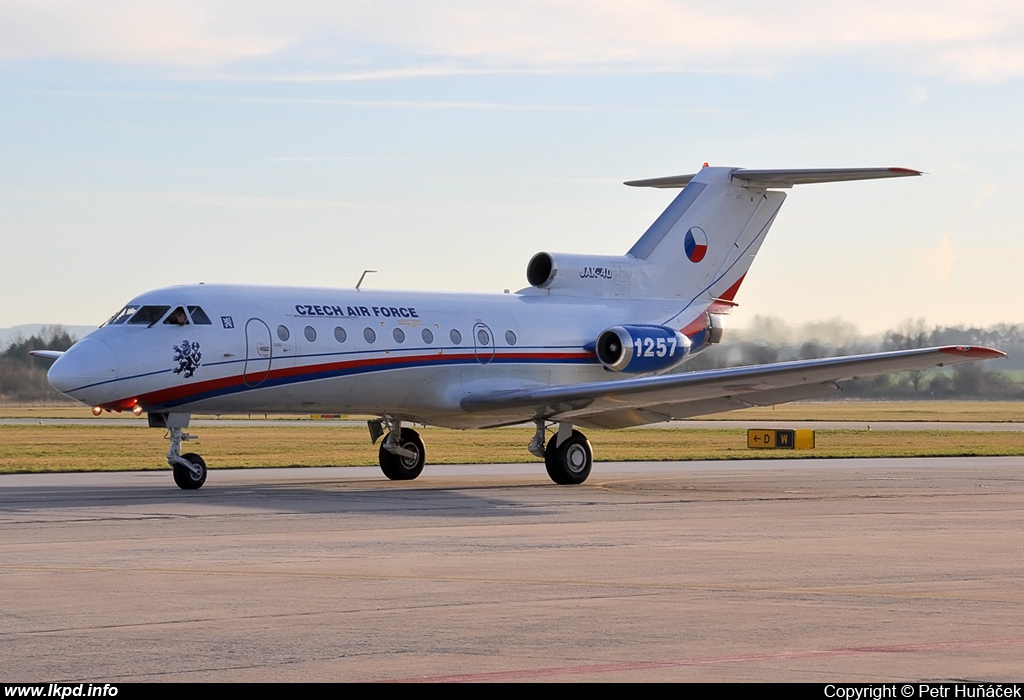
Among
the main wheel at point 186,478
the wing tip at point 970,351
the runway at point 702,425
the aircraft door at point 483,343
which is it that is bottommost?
the main wheel at point 186,478

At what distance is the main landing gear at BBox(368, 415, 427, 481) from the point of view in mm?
28750

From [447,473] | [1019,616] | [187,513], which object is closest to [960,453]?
[447,473]

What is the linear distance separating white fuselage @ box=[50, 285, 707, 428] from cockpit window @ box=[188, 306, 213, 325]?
3cm

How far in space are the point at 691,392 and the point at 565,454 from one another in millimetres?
2961

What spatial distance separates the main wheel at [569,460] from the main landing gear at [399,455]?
111 inches

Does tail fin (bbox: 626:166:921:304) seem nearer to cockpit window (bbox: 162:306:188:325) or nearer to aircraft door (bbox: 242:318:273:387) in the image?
aircraft door (bbox: 242:318:273:387)

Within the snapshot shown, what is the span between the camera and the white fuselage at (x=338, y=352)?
24.1 m

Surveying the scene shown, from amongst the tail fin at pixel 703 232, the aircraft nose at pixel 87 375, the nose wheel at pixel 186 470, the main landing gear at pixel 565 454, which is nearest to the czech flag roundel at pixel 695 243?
the tail fin at pixel 703 232

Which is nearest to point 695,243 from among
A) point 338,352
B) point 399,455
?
point 399,455

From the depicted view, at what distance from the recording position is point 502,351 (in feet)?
94.0

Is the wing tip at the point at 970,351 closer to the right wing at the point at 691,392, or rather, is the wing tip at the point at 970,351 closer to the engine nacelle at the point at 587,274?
the right wing at the point at 691,392

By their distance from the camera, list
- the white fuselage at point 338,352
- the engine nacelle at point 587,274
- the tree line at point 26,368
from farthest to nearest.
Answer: the tree line at point 26,368 → the engine nacelle at point 587,274 → the white fuselage at point 338,352

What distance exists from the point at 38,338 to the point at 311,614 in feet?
190

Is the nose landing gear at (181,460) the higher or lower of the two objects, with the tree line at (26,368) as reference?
lower
